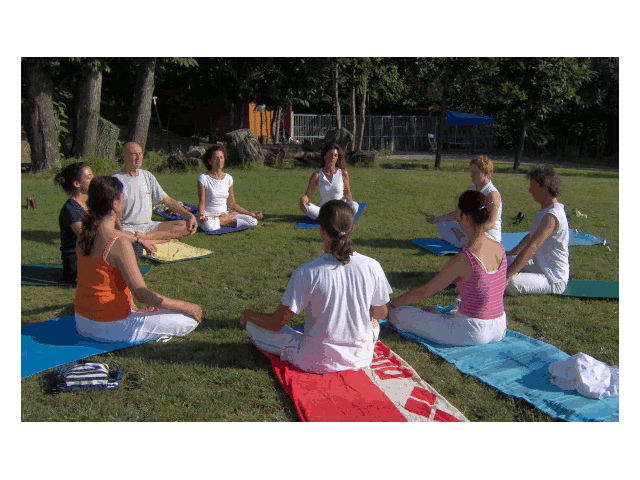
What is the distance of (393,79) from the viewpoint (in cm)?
2403

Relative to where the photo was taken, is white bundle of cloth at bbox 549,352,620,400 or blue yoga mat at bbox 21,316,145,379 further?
blue yoga mat at bbox 21,316,145,379

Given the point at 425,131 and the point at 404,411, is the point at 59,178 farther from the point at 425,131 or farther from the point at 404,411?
the point at 425,131

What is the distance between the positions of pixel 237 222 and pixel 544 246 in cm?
503

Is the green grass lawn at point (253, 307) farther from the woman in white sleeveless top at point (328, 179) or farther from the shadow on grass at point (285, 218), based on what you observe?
the woman in white sleeveless top at point (328, 179)

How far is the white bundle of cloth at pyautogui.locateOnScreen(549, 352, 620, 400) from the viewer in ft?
11.9

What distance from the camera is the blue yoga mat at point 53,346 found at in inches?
158

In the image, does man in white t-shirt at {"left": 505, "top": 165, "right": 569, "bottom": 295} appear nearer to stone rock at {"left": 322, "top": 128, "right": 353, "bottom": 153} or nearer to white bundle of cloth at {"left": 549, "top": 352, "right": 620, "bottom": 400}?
white bundle of cloth at {"left": 549, "top": 352, "right": 620, "bottom": 400}

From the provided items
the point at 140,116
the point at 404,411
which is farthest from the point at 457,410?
the point at 140,116

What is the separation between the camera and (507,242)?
808 centimetres

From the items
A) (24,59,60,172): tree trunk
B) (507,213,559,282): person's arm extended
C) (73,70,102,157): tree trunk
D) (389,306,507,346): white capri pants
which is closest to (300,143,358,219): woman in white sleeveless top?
(507,213,559,282): person's arm extended

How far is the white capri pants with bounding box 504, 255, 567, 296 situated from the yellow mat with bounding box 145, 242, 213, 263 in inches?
157

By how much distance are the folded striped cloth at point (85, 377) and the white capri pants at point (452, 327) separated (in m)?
2.44

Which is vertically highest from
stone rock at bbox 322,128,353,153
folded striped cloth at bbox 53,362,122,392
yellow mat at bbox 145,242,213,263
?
stone rock at bbox 322,128,353,153

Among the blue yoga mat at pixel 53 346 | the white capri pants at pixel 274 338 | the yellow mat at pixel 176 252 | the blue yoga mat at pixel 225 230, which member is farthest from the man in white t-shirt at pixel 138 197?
the white capri pants at pixel 274 338
